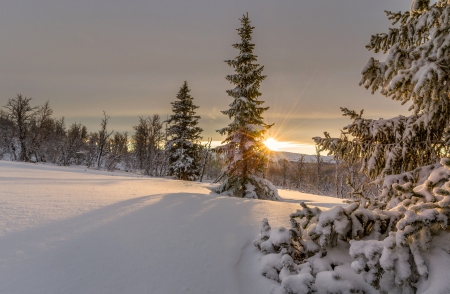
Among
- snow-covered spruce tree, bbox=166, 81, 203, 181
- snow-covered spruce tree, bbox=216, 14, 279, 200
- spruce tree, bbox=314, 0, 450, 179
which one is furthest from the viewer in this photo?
snow-covered spruce tree, bbox=166, 81, 203, 181

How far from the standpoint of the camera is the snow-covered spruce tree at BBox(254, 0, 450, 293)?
2.08 meters

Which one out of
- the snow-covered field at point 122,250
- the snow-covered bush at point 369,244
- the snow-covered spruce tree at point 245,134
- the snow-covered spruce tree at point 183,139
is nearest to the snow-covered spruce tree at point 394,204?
the snow-covered bush at point 369,244

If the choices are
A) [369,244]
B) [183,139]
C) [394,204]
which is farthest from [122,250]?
[183,139]

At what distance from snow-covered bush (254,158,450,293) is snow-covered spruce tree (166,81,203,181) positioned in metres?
18.3

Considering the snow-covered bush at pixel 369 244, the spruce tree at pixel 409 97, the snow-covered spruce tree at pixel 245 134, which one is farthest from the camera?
the snow-covered spruce tree at pixel 245 134

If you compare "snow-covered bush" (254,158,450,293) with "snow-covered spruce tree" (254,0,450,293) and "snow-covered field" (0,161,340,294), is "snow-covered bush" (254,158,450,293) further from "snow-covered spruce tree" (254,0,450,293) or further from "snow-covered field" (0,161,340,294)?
"snow-covered field" (0,161,340,294)

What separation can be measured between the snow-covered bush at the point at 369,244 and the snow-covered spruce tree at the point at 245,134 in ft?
26.6

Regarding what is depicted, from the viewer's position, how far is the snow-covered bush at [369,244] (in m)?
2.06

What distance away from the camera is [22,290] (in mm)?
2137

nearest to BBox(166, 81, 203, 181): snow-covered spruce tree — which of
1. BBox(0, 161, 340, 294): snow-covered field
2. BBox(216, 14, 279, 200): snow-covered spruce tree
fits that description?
BBox(216, 14, 279, 200): snow-covered spruce tree

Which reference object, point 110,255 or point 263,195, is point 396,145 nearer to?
point 110,255

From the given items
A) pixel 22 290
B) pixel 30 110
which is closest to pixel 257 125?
pixel 22 290

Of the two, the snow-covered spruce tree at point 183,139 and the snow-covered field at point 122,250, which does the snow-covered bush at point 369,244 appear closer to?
the snow-covered field at point 122,250

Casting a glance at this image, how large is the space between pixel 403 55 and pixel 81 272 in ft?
17.8
